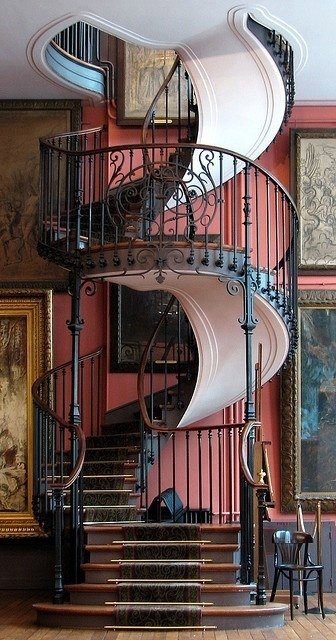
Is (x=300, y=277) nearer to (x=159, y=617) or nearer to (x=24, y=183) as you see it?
(x=24, y=183)

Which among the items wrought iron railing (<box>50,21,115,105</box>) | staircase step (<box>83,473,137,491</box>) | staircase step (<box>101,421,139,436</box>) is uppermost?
wrought iron railing (<box>50,21,115,105</box>)

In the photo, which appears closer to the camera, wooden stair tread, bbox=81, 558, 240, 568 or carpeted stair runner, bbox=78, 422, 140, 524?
wooden stair tread, bbox=81, 558, 240, 568

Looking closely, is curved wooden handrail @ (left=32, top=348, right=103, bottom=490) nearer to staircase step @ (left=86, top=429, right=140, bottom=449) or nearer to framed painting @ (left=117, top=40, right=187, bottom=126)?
staircase step @ (left=86, top=429, right=140, bottom=449)

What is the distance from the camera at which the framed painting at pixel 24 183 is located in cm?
1185

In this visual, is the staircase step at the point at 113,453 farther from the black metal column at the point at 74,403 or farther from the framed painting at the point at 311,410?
the framed painting at the point at 311,410

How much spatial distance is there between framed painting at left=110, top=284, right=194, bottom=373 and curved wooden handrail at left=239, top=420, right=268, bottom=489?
91.3 inches

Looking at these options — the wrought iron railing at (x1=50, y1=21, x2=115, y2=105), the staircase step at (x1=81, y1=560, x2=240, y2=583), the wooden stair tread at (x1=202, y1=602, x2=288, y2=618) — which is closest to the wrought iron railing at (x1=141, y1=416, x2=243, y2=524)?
the staircase step at (x1=81, y1=560, x2=240, y2=583)

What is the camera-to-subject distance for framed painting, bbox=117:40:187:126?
12.1m

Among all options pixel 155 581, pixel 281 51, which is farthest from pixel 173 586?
pixel 281 51

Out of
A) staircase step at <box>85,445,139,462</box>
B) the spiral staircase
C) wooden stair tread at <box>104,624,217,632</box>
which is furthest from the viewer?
staircase step at <box>85,445,139,462</box>

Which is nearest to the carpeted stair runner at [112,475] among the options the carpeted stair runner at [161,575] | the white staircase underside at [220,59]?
the carpeted stair runner at [161,575]

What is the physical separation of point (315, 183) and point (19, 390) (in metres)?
3.76

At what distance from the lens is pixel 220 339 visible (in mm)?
10852

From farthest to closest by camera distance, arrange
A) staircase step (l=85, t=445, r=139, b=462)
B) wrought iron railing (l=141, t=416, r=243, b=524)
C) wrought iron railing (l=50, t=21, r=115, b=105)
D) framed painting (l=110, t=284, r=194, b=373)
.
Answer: wrought iron railing (l=50, t=21, r=115, b=105) → framed painting (l=110, t=284, r=194, b=373) → wrought iron railing (l=141, t=416, r=243, b=524) → staircase step (l=85, t=445, r=139, b=462)
